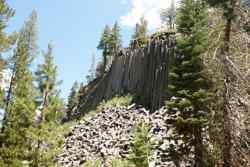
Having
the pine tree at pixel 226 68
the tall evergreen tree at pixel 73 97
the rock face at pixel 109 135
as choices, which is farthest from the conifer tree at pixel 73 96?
the pine tree at pixel 226 68

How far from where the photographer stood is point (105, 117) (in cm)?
4756

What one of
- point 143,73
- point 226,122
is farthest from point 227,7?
point 143,73

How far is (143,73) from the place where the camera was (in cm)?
4875

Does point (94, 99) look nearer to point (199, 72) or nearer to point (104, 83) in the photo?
point (104, 83)

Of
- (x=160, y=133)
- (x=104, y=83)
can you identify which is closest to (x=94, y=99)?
(x=104, y=83)

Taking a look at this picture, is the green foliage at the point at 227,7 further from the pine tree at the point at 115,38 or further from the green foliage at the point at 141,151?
the pine tree at the point at 115,38

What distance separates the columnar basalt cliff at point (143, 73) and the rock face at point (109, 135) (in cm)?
242

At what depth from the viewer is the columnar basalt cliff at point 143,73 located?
145ft

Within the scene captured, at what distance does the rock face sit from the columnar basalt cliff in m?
2.42

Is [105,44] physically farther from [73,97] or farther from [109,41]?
[73,97]

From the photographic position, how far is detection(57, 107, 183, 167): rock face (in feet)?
120

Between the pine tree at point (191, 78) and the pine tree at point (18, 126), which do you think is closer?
the pine tree at point (191, 78)

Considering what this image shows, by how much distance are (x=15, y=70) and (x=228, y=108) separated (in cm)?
2307

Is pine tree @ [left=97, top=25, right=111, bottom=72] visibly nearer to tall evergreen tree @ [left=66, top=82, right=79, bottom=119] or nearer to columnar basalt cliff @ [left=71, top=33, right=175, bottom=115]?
tall evergreen tree @ [left=66, top=82, right=79, bottom=119]
